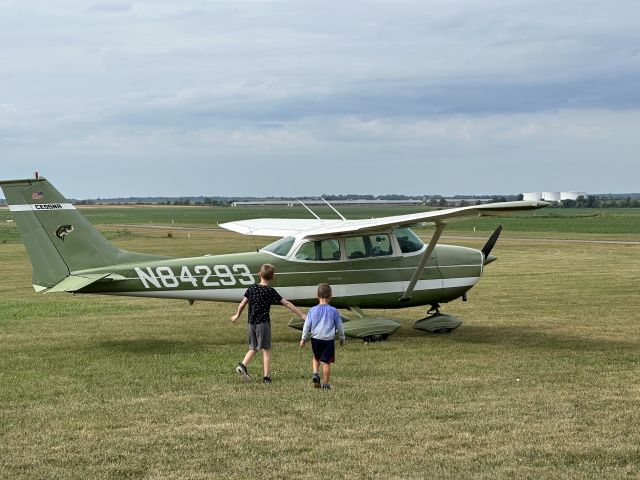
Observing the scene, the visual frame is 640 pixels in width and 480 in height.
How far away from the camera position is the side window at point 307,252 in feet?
44.8

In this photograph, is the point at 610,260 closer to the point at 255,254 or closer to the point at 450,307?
the point at 450,307

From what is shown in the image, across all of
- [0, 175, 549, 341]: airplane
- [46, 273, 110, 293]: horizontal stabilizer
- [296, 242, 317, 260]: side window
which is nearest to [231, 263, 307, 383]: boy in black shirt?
[0, 175, 549, 341]: airplane

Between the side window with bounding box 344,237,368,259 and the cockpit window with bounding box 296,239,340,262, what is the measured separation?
16 centimetres

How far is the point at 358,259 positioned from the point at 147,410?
6072 millimetres

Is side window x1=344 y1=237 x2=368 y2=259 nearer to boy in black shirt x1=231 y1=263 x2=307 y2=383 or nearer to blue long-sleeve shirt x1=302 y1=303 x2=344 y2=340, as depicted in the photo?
boy in black shirt x1=231 y1=263 x2=307 y2=383

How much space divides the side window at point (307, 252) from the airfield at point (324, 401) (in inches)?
54.6

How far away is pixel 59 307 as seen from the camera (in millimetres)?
18312

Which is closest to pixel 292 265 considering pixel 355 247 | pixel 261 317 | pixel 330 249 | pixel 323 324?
pixel 330 249

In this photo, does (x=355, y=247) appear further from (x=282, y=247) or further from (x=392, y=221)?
(x=282, y=247)

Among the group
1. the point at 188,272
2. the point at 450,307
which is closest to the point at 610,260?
the point at 450,307

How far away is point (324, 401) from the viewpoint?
862 cm

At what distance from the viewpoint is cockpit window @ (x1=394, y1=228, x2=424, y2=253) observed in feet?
46.3

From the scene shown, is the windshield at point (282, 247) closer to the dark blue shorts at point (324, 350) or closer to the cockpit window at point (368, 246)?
the cockpit window at point (368, 246)

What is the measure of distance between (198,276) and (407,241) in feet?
11.5
